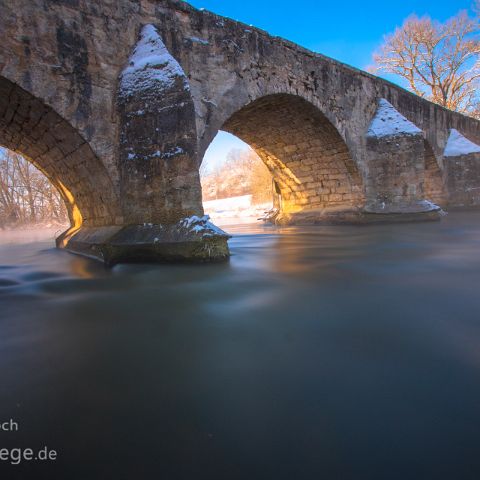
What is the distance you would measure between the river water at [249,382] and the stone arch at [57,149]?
8.34ft

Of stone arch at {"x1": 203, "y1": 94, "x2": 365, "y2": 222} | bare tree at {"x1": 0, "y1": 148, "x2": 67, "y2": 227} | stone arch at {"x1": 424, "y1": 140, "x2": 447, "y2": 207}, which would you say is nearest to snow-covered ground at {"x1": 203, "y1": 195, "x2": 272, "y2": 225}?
bare tree at {"x1": 0, "y1": 148, "x2": 67, "y2": 227}

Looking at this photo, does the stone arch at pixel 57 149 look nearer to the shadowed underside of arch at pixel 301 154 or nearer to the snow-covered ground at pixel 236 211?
the shadowed underside of arch at pixel 301 154

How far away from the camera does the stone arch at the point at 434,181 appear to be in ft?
43.2

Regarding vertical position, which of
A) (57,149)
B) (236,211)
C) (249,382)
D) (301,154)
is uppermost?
(301,154)

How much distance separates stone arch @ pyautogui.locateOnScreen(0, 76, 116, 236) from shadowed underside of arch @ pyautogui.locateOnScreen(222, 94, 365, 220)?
12.0ft

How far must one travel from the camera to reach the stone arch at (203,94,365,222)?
7.75m

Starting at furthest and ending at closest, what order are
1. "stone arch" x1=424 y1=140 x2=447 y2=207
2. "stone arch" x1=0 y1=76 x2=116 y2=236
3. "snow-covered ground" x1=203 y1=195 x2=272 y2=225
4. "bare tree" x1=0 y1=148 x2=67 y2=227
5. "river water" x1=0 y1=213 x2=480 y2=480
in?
1. "snow-covered ground" x1=203 y1=195 x2=272 y2=225
2. "bare tree" x1=0 y1=148 x2=67 y2=227
3. "stone arch" x1=424 y1=140 x2=447 y2=207
4. "stone arch" x1=0 y1=76 x2=116 y2=236
5. "river water" x1=0 y1=213 x2=480 y2=480

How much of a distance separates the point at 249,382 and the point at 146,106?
3.87m

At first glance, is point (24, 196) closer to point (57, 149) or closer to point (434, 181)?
point (57, 149)

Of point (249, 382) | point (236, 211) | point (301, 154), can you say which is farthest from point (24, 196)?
point (249, 382)

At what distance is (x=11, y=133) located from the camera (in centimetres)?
501

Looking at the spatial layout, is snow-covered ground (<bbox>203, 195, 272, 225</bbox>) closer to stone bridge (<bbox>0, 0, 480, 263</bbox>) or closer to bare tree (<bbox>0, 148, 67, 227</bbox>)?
bare tree (<bbox>0, 148, 67, 227</bbox>)

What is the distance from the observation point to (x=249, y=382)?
1.28 metres

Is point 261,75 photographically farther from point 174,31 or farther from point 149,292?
point 149,292
